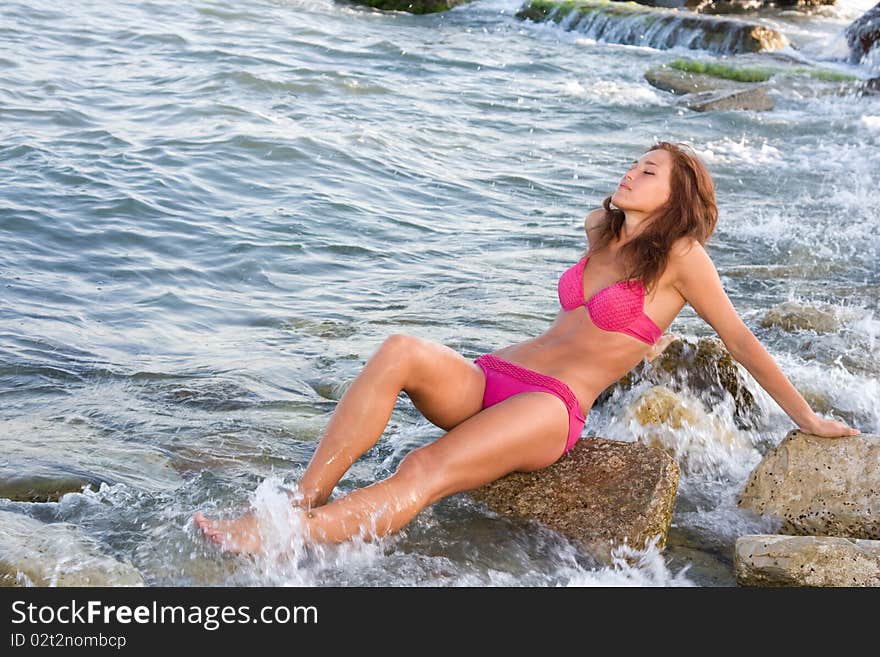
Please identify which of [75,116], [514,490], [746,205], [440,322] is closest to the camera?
[514,490]

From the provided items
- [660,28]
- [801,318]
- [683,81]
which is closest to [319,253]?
[801,318]

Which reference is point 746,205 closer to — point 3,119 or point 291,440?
point 291,440

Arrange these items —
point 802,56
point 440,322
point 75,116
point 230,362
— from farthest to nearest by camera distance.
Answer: point 802,56
point 75,116
point 440,322
point 230,362

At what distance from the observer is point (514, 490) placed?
4926 mm

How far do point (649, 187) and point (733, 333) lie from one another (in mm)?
747

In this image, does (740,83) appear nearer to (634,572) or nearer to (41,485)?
(634,572)

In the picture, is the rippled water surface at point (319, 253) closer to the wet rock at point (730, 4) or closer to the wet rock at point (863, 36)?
the wet rock at point (863, 36)

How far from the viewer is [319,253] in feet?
31.0

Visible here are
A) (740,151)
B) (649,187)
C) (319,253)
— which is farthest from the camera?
(740,151)

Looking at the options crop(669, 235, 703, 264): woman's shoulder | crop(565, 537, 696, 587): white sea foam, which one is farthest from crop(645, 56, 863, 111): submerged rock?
crop(565, 537, 696, 587): white sea foam

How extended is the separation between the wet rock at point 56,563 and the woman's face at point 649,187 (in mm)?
2605

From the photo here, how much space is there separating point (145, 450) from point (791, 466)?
3.06m

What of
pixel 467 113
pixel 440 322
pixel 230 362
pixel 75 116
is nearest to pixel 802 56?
pixel 467 113

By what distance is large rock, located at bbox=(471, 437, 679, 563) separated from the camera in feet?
15.3
